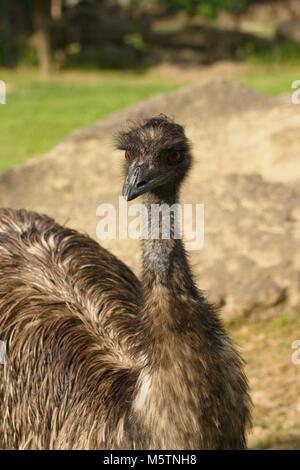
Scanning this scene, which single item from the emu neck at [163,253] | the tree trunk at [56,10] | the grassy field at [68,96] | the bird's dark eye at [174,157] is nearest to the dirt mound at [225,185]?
the bird's dark eye at [174,157]

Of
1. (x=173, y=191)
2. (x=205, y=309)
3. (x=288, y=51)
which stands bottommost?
(x=205, y=309)

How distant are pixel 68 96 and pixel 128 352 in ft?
51.3

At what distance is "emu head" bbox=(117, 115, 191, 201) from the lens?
356cm

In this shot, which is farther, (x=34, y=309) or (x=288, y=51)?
(x=288, y=51)

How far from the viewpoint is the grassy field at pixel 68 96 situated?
14.5 m

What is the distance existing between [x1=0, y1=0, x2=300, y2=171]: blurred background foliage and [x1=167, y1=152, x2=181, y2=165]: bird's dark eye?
1630 cm

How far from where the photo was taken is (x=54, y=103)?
58.7ft

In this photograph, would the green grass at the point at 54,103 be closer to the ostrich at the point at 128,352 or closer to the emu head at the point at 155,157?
the ostrich at the point at 128,352

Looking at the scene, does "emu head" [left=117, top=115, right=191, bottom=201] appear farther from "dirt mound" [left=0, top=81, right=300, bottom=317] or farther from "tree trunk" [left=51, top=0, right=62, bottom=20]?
"tree trunk" [left=51, top=0, right=62, bottom=20]

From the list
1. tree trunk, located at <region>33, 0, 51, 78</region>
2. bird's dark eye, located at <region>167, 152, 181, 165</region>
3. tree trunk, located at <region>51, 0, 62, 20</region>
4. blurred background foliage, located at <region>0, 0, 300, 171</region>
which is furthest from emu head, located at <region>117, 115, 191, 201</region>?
tree trunk, located at <region>51, 0, 62, 20</region>

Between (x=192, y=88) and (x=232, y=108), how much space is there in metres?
0.63

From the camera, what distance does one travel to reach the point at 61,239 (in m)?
4.79

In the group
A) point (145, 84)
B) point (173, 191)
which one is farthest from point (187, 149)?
point (145, 84)

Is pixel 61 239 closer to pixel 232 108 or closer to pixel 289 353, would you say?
pixel 289 353
